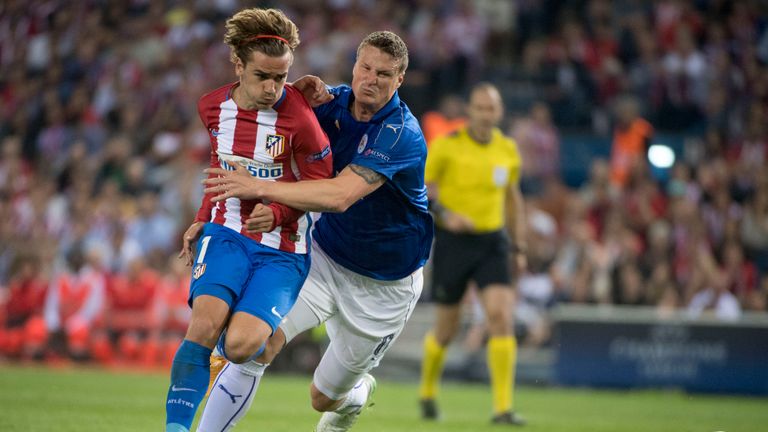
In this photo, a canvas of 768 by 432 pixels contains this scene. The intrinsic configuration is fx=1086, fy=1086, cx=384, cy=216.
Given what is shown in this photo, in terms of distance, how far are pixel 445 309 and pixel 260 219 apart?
4.17 m

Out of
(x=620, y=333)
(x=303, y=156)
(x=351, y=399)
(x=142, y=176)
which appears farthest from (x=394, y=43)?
(x=142, y=176)

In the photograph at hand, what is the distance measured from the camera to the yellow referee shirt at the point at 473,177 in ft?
30.6

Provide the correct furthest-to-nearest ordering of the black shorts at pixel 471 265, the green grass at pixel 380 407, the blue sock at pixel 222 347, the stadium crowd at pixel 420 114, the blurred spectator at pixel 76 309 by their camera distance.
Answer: the stadium crowd at pixel 420 114 → the blurred spectator at pixel 76 309 → the black shorts at pixel 471 265 → the green grass at pixel 380 407 → the blue sock at pixel 222 347

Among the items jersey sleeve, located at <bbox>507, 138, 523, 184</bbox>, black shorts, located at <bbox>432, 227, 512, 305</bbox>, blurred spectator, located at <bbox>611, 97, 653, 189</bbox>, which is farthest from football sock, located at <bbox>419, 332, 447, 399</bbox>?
blurred spectator, located at <bbox>611, 97, 653, 189</bbox>

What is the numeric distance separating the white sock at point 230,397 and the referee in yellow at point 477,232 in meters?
3.64

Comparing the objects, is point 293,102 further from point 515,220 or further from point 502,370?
point 515,220

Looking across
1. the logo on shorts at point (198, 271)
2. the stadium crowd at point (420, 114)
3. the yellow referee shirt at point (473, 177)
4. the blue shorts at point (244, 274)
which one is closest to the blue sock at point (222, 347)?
the blue shorts at point (244, 274)

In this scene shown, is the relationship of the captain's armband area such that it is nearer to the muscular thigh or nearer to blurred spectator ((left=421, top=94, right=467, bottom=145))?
the muscular thigh

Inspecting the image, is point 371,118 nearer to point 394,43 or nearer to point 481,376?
point 394,43

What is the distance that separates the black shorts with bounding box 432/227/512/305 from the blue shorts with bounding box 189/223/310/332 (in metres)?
3.70

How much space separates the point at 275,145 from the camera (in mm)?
5520

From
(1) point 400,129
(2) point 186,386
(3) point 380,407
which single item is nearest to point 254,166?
(1) point 400,129

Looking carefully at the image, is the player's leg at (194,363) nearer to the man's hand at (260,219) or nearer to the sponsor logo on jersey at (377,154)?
the man's hand at (260,219)

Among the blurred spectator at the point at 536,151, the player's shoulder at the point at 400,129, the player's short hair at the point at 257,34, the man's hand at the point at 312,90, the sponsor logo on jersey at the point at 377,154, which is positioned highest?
the blurred spectator at the point at 536,151
